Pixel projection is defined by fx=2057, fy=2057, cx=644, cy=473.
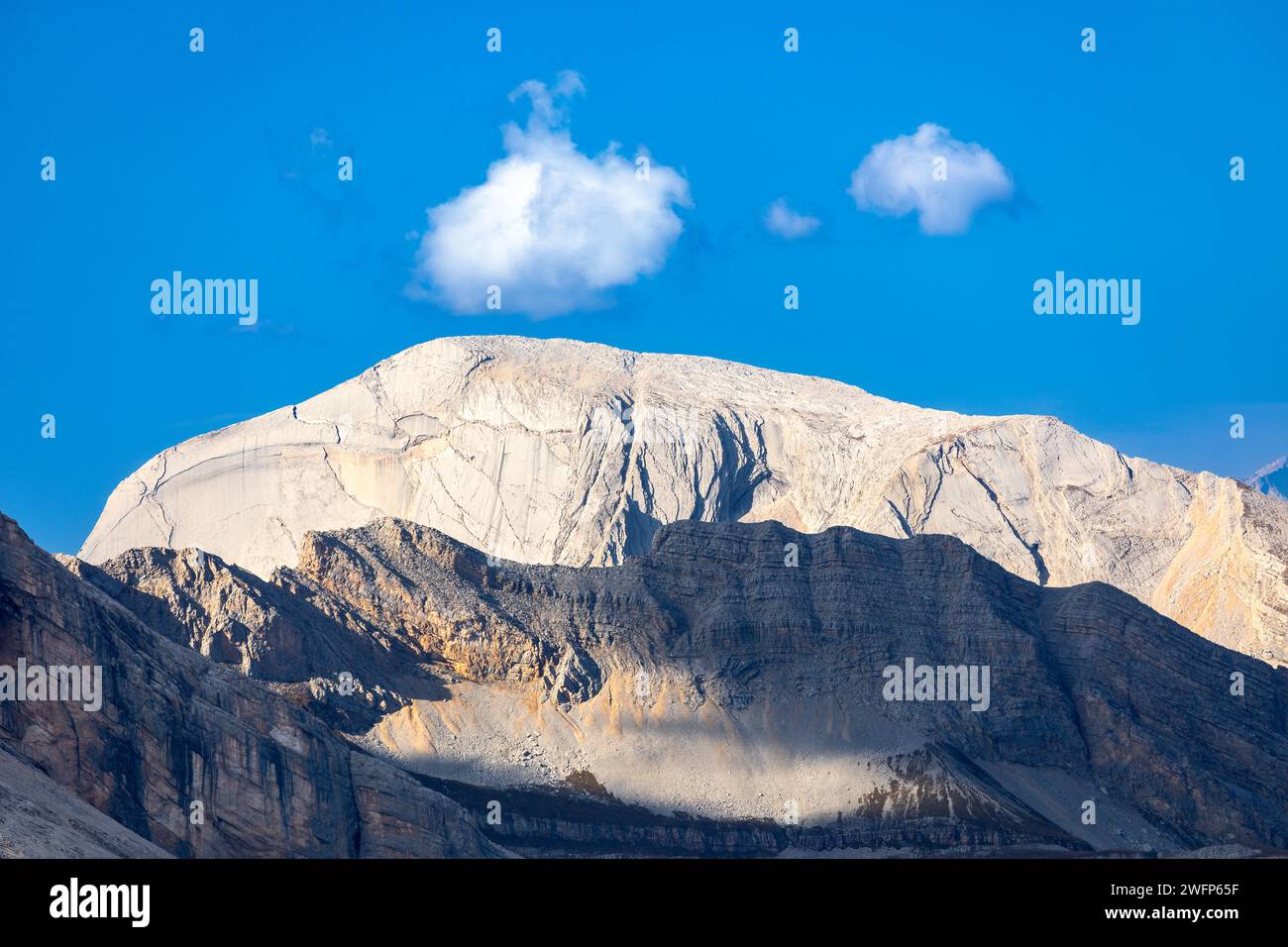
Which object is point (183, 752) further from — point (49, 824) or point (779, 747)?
point (779, 747)

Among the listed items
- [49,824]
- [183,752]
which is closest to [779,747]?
[183,752]

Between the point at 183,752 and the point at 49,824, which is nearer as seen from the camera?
the point at 49,824

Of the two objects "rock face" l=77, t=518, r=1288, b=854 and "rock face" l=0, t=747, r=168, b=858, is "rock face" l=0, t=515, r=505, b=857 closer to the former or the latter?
"rock face" l=0, t=747, r=168, b=858

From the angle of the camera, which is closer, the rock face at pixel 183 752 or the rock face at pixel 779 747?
the rock face at pixel 183 752

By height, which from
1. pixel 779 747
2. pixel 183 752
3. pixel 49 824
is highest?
pixel 183 752

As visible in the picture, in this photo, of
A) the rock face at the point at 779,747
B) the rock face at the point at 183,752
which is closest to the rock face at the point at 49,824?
the rock face at the point at 183,752

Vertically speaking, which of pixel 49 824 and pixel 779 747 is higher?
pixel 779 747

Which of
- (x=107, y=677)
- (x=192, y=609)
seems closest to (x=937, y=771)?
(x=192, y=609)

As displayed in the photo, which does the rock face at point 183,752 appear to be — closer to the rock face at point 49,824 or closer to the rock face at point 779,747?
the rock face at point 49,824
